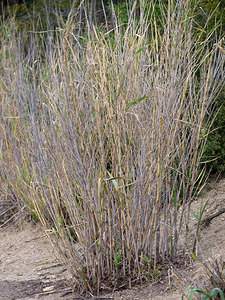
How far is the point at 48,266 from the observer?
129 inches

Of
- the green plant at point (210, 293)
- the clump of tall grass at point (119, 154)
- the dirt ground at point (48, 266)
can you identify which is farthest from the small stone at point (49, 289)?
the green plant at point (210, 293)

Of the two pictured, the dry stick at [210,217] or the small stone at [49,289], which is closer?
the small stone at [49,289]

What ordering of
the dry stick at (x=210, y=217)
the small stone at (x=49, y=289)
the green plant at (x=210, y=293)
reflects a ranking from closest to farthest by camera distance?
1. the green plant at (x=210, y=293)
2. the small stone at (x=49, y=289)
3. the dry stick at (x=210, y=217)

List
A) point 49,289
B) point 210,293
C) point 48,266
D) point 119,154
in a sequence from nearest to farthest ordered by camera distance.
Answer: point 210,293 → point 119,154 → point 49,289 → point 48,266

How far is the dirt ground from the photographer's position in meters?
2.50

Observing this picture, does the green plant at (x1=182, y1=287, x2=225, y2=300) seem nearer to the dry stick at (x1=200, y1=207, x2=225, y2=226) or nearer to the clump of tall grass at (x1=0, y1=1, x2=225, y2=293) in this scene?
the clump of tall grass at (x1=0, y1=1, x2=225, y2=293)

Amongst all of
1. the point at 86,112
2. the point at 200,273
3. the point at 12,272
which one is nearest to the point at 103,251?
the point at 200,273

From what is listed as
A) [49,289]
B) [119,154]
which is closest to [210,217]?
[119,154]

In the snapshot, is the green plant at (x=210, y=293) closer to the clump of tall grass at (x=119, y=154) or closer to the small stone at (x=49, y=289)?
the clump of tall grass at (x=119, y=154)

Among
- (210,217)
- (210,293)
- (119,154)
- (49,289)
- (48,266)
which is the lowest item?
(48,266)

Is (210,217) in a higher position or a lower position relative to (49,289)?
higher

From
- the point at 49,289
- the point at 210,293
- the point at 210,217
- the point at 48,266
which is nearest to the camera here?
the point at 210,293

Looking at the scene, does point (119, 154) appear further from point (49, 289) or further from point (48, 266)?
point (48, 266)

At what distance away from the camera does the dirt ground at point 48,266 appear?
2496 mm
